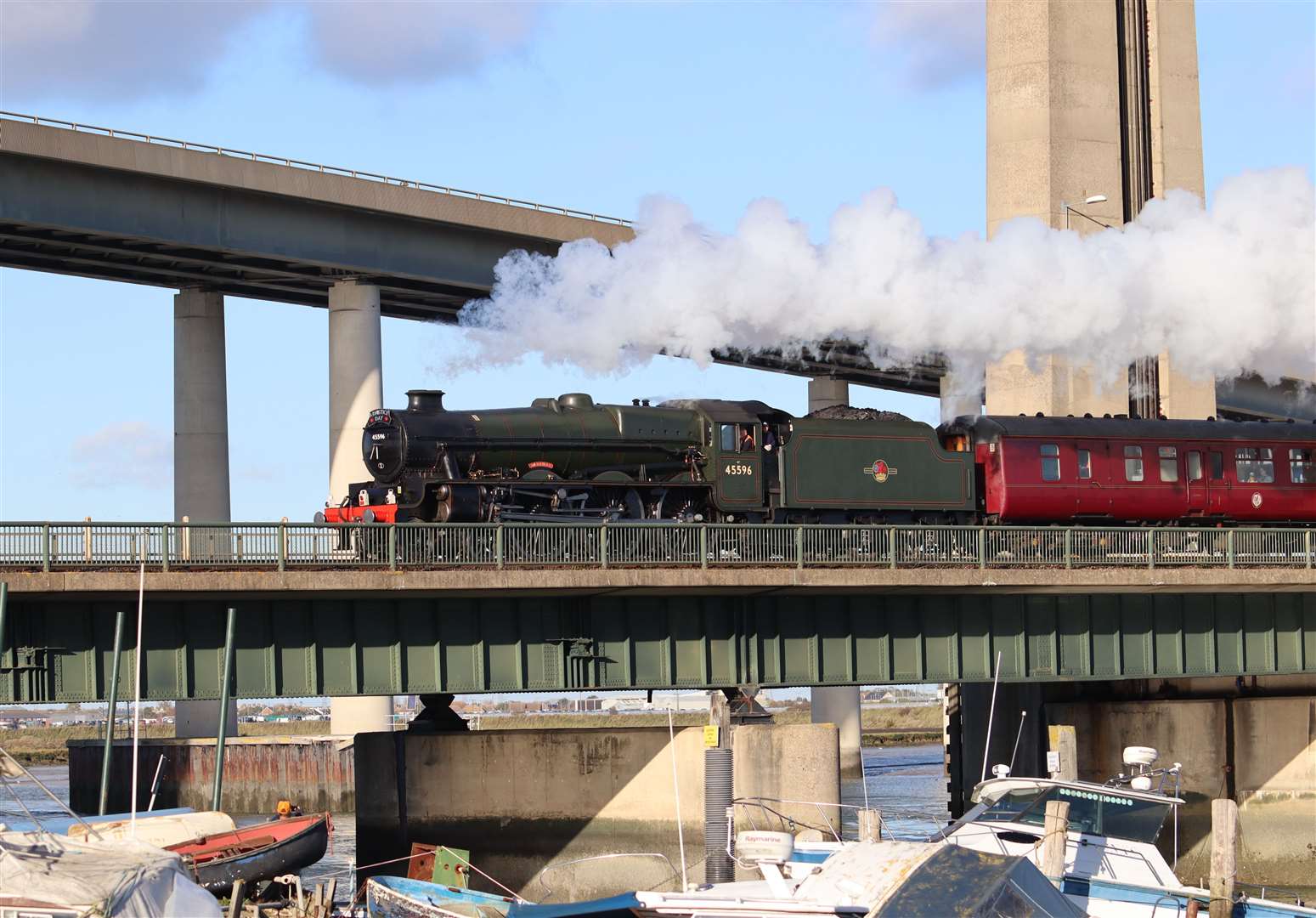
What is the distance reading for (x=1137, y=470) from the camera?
47.2m

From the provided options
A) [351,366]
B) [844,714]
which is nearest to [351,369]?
[351,366]

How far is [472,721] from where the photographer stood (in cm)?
12769

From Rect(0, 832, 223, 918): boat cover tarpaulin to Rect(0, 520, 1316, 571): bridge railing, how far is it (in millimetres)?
9778

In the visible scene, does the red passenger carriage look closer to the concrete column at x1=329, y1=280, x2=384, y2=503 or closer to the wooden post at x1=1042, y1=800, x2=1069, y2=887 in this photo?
the wooden post at x1=1042, y1=800, x2=1069, y2=887

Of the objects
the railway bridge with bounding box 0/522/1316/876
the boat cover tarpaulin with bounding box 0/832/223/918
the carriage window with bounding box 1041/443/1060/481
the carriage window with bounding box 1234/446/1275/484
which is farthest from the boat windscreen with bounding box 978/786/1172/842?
the carriage window with bounding box 1234/446/1275/484

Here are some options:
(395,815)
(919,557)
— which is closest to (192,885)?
(395,815)

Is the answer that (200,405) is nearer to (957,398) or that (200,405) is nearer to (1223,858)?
(957,398)

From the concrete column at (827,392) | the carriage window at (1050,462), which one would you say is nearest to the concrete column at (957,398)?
the concrete column at (827,392)

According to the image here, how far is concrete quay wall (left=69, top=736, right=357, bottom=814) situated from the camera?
216 ft

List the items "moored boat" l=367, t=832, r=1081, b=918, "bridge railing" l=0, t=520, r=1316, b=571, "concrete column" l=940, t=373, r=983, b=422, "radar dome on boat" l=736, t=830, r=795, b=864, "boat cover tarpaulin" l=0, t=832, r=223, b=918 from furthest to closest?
"concrete column" l=940, t=373, r=983, b=422 → "bridge railing" l=0, t=520, r=1316, b=571 → "radar dome on boat" l=736, t=830, r=795, b=864 → "moored boat" l=367, t=832, r=1081, b=918 → "boat cover tarpaulin" l=0, t=832, r=223, b=918

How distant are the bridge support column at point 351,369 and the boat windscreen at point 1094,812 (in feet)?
109

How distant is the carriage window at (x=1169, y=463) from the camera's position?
4753 cm

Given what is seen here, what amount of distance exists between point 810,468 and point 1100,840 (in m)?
15.1

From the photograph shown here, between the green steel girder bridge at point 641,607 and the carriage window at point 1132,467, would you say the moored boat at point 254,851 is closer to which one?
the green steel girder bridge at point 641,607
